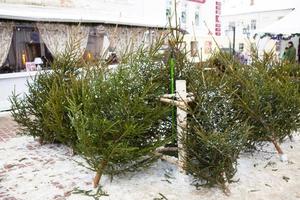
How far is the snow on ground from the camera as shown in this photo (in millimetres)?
3879

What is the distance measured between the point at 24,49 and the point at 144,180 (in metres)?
8.00

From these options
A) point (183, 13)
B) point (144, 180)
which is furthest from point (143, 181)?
point (183, 13)

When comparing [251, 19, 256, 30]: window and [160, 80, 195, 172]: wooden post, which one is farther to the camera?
[251, 19, 256, 30]: window

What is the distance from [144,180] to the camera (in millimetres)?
4281

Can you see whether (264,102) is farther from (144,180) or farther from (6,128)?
(6,128)

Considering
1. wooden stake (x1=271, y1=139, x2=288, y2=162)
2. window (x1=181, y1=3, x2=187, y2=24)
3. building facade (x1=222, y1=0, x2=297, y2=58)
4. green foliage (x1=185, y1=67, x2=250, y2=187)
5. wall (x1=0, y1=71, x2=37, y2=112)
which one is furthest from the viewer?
building facade (x1=222, y1=0, x2=297, y2=58)

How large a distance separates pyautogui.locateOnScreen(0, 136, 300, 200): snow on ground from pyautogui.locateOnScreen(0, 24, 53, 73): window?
5388 mm

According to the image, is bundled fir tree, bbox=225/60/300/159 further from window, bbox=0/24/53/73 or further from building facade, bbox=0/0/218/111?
window, bbox=0/24/53/73

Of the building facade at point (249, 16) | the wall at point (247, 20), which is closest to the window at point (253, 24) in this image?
the building facade at point (249, 16)

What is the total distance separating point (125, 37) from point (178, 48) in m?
8.73

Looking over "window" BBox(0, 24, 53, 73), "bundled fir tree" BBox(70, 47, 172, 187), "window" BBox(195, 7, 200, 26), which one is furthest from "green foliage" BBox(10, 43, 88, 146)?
"window" BBox(195, 7, 200, 26)

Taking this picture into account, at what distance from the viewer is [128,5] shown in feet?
51.8

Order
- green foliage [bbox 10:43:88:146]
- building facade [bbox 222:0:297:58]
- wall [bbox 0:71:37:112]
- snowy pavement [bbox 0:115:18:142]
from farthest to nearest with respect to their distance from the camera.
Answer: building facade [bbox 222:0:297:58]
wall [bbox 0:71:37:112]
snowy pavement [bbox 0:115:18:142]
green foliage [bbox 10:43:88:146]

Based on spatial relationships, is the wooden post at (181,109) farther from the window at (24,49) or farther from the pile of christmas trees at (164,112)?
the window at (24,49)
